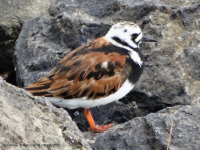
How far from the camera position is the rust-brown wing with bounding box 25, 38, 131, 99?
4.92 meters

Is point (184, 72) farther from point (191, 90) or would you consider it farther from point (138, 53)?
point (138, 53)

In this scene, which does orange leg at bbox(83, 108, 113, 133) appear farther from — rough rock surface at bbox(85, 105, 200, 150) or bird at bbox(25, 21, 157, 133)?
rough rock surface at bbox(85, 105, 200, 150)

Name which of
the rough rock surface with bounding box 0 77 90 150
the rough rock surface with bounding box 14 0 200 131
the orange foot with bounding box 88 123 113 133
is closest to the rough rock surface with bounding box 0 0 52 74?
the rough rock surface with bounding box 14 0 200 131

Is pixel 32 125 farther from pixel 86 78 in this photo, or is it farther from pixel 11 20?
pixel 11 20

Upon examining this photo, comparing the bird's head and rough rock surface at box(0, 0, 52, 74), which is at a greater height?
the bird's head

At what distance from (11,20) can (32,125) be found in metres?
4.80

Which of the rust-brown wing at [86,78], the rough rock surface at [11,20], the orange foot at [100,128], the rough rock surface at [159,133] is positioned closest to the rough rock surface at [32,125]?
the rough rock surface at [159,133]

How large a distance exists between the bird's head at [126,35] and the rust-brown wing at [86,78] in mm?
439

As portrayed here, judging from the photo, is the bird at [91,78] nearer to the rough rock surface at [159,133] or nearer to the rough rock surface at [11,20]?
the rough rock surface at [159,133]

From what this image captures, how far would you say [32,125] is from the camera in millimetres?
2773

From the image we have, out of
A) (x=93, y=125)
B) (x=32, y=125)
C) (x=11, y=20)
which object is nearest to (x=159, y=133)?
(x=32, y=125)

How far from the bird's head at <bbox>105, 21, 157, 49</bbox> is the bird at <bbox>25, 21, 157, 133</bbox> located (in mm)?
226

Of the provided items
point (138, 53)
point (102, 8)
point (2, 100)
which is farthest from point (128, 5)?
point (2, 100)

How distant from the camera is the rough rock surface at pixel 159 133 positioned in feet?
11.7
